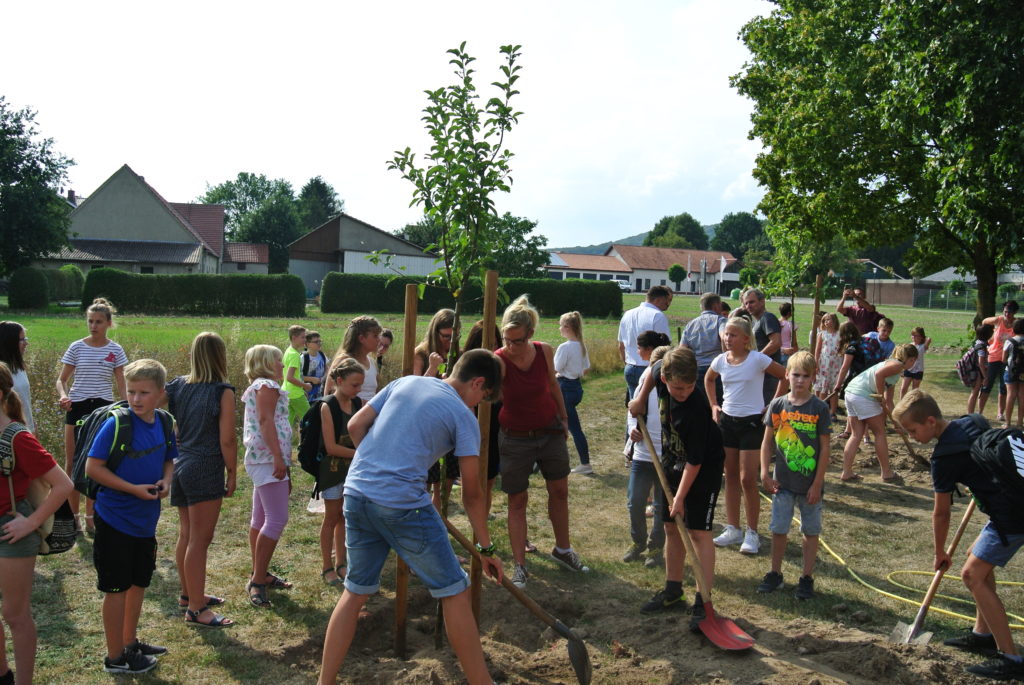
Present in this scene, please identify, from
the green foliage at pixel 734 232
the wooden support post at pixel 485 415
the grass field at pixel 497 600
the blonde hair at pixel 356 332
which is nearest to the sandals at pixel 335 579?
the grass field at pixel 497 600

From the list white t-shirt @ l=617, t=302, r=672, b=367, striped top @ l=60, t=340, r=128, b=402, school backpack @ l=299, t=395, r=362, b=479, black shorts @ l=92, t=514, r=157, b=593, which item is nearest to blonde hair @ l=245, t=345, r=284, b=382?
school backpack @ l=299, t=395, r=362, b=479

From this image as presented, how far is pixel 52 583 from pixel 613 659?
3934 millimetres

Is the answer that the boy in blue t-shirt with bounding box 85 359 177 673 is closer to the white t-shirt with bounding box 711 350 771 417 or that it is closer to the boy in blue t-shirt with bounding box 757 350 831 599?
the boy in blue t-shirt with bounding box 757 350 831 599

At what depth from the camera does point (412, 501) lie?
371cm

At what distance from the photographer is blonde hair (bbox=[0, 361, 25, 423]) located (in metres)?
3.80

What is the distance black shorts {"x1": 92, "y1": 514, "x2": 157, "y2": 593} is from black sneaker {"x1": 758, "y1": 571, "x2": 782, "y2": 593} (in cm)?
417

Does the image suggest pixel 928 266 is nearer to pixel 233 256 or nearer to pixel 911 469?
pixel 911 469

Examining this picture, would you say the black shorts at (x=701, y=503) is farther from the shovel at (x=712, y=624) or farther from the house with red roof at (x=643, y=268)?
the house with red roof at (x=643, y=268)

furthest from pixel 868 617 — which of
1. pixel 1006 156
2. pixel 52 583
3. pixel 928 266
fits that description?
pixel 928 266

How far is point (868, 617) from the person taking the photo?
5344 mm

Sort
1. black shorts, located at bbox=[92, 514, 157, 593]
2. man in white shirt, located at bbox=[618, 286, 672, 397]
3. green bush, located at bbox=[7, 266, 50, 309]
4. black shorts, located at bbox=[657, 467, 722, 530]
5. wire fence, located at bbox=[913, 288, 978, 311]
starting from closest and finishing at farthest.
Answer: black shorts, located at bbox=[92, 514, 157, 593], black shorts, located at bbox=[657, 467, 722, 530], man in white shirt, located at bbox=[618, 286, 672, 397], green bush, located at bbox=[7, 266, 50, 309], wire fence, located at bbox=[913, 288, 978, 311]

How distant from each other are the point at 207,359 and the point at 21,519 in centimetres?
149

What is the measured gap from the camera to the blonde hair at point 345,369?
5480 mm

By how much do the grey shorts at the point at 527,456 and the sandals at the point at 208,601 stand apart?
213 cm
